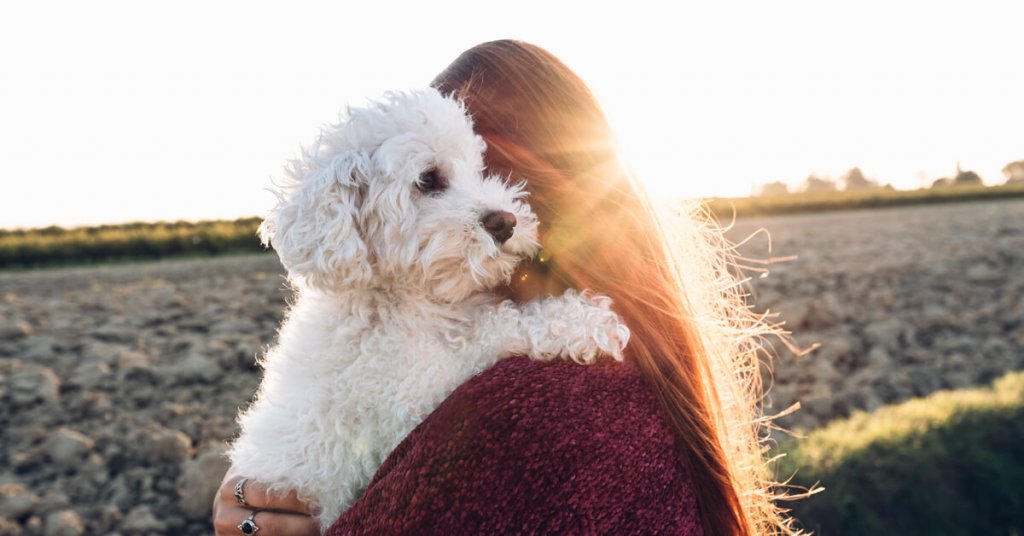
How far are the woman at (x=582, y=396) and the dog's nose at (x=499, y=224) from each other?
0.71 ft

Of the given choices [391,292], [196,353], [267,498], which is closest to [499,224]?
[391,292]

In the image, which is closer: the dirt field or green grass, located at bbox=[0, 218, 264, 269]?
the dirt field

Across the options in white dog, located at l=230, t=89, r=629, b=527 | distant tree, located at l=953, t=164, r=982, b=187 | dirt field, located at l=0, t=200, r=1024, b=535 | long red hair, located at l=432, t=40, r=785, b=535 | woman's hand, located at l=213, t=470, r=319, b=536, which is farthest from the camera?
distant tree, located at l=953, t=164, r=982, b=187

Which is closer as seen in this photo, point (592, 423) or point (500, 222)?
point (592, 423)

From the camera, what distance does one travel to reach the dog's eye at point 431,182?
2527 mm

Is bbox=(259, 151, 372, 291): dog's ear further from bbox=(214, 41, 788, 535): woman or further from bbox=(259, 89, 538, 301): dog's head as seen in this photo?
bbox=(214, 41, 788, 535): woman

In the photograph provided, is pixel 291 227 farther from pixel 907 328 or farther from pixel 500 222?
pixel 907 328

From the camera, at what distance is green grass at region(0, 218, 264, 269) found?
11758 mm

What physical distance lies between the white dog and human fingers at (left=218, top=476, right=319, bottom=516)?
0.13ft

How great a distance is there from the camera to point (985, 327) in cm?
1084

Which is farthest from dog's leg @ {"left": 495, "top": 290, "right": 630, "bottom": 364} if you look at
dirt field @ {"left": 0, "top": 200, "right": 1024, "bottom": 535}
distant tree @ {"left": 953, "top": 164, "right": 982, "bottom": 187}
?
distant tree @ {"left": 953, "top": 164, "right": 982, "bottom": 187}

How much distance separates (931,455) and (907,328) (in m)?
3.76

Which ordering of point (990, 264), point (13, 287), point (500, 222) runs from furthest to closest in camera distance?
point (990, 264) < point (13, 287) < point (500, 222)

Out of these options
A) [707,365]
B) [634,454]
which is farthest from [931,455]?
[634,454]
